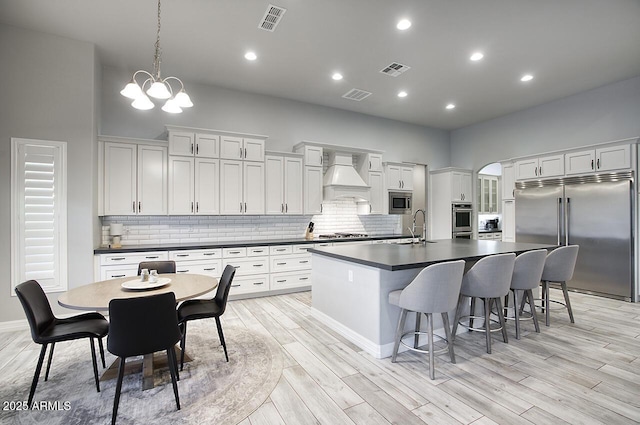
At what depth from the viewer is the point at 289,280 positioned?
5.25 meters

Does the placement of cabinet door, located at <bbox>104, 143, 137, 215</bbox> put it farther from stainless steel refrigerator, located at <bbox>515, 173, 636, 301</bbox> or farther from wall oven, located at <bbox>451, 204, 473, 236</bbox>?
stainless steel refrigerator, located at <bbox>515, 173, 636, 301</bbox>

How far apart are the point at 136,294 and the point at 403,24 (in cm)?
382

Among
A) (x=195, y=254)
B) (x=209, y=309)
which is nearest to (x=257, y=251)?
(x=195, y=254)

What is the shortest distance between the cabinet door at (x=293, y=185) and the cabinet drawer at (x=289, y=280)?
3.59 feet

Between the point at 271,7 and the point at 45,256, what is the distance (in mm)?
3941

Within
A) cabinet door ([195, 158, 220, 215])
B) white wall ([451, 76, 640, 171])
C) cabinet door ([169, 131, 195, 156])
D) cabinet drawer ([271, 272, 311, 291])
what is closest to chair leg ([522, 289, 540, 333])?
cabinet drawer ([271, 272, 311, 291])

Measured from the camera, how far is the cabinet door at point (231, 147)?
4964mm

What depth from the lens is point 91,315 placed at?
2672 millimetres

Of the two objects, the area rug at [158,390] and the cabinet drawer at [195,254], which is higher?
the cabinet drawer at [195,254]

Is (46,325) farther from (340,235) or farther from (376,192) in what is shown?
(376,192)

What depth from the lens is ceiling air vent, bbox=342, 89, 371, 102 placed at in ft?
18.3

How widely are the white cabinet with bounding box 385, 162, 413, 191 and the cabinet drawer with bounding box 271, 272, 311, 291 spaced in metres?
2.70

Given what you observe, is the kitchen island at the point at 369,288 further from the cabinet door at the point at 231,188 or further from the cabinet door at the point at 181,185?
the cabinet door at the point at 181,185

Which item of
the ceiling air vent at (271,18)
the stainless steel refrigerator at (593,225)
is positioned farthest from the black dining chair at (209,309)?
the stainless steel refrigerator at (593,225)
